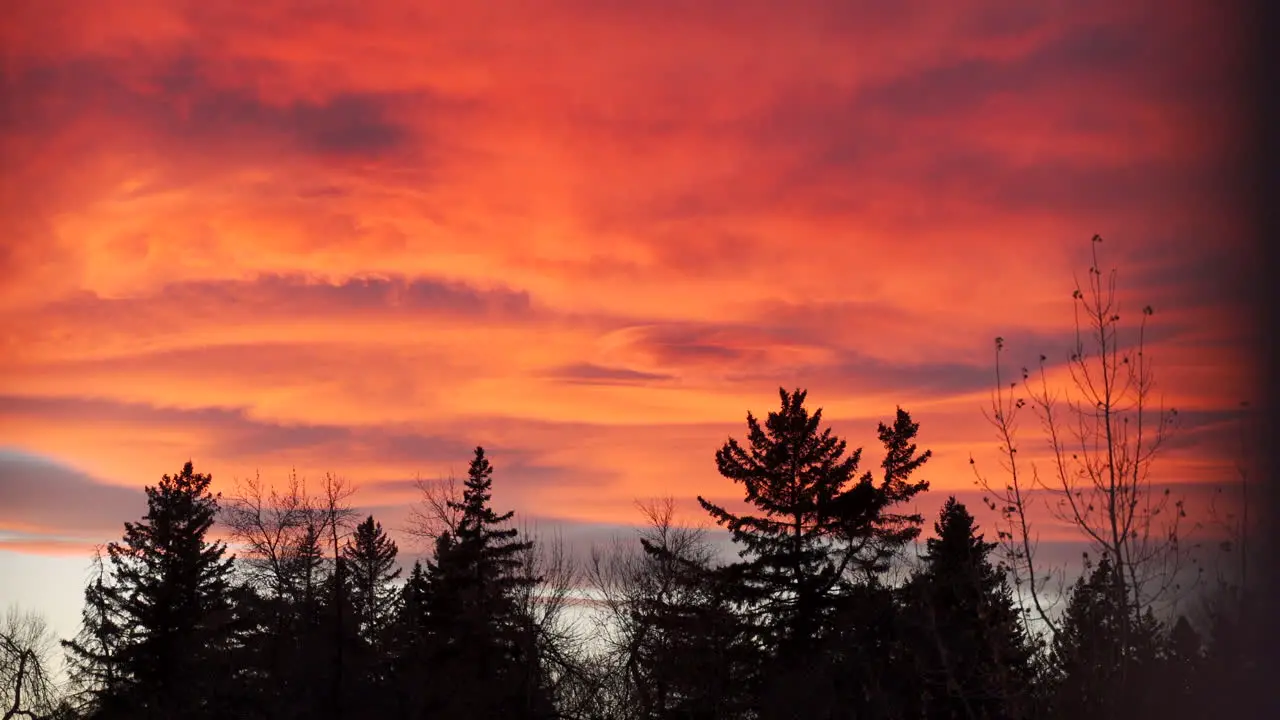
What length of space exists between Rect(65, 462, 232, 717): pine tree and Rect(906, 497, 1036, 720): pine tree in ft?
72.7

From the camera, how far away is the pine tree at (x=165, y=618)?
3691cm

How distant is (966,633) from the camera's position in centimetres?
1362

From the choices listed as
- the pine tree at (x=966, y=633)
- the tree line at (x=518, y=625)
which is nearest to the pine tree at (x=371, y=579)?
the tree line at (x=518, y=625)

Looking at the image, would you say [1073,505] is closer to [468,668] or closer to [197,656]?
[468,668]

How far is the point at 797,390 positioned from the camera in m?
38.5

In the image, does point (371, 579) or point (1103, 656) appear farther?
point (371, 579)

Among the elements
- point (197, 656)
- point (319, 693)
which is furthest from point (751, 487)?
point (197, 656)

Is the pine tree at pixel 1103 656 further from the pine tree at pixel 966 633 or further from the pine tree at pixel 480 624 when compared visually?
the pine tree at pixel 480 624

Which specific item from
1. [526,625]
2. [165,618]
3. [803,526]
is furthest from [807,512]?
[165,618]

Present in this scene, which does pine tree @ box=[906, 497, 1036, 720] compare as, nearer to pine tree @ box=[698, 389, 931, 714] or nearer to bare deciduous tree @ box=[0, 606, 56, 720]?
pine tree @ box=[698, 389, 931, 714]

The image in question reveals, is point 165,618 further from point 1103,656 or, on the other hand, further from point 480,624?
point 1103,656

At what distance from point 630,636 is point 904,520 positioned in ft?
37.9

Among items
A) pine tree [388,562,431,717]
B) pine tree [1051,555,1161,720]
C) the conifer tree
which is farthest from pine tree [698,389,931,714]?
pine tree [1051,555,1161,720]

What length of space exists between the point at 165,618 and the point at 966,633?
3061 centimetres
